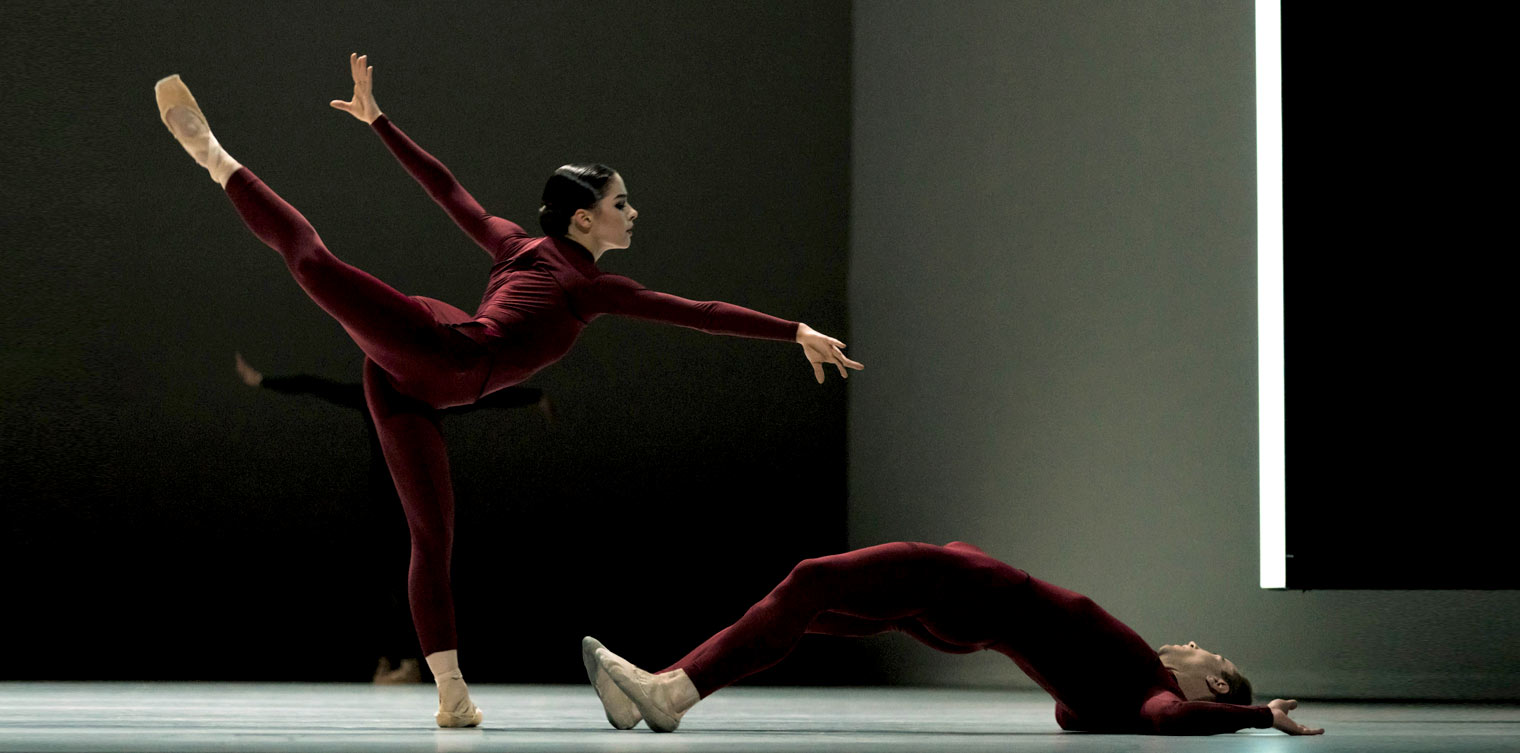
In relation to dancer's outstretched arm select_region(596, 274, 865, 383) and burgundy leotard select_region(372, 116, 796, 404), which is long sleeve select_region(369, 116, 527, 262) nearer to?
burgundy leotard select_region(372, 116, 796, 404)

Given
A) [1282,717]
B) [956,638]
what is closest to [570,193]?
[956,638]

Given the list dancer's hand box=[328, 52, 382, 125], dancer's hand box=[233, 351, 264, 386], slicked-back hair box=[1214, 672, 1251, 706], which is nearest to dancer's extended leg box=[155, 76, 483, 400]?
dancer's hand box=[328, 52, 382, 125]

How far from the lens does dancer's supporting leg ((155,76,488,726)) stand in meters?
2.66

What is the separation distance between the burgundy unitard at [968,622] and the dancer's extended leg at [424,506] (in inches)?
24.1

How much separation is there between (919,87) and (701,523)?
184 cm

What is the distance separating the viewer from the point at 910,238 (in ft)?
17.2

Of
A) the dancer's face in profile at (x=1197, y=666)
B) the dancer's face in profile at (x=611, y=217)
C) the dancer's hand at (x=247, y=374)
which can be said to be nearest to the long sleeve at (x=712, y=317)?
the dancer's face in profile at (x=611, y=217)

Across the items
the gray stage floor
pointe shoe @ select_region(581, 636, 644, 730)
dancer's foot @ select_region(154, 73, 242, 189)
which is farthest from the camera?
dancer's foot @ select_region(154, 73, 242, 189)

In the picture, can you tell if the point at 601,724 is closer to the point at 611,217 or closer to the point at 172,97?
the point at 611,217

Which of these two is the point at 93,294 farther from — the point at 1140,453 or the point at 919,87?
the point at 1140,453

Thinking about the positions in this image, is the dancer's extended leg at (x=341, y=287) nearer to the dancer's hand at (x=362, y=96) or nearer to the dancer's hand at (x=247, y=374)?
the dancer's hand at (x=362, y=96)

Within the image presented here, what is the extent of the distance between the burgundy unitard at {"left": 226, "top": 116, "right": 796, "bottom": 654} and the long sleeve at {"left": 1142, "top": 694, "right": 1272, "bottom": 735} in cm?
100

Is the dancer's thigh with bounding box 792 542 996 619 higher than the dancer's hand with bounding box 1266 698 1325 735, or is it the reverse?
the dancer's thigh with bounding box 792 542 996 619

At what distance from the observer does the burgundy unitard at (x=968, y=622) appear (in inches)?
97.5
